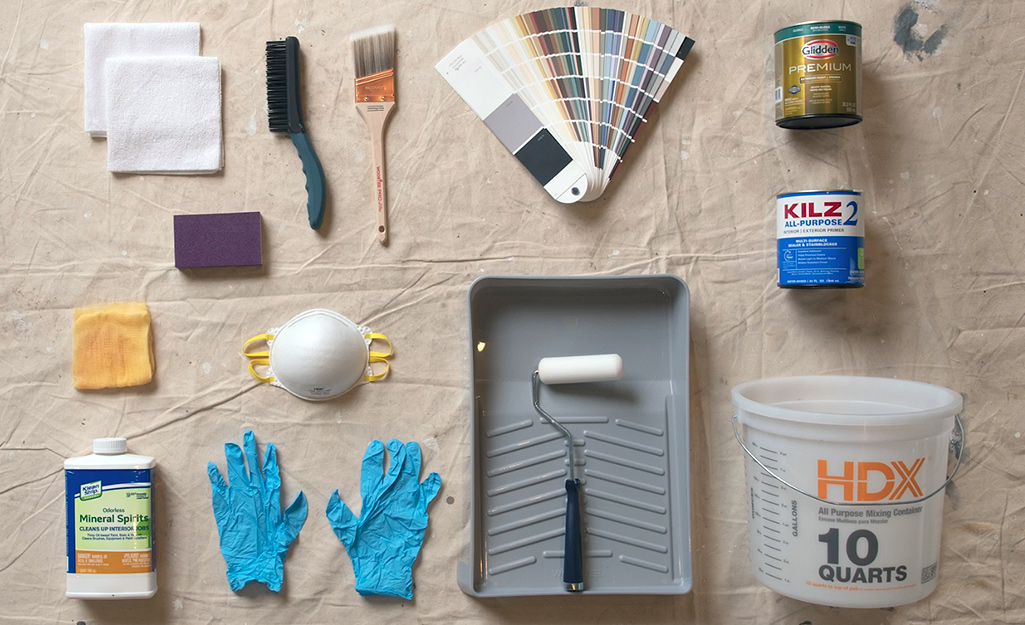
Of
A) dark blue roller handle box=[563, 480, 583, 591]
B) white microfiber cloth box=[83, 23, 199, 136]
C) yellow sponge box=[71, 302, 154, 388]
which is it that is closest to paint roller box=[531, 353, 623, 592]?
dark blue roller handle box=[563, 480, 583, 591]

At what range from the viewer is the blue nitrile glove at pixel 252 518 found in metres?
0.86

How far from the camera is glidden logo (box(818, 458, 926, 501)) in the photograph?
731 mm

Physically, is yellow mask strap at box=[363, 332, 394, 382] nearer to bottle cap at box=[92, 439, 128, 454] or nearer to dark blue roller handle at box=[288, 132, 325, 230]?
dark blue roller handle at box=[288, 132, 325, 230]

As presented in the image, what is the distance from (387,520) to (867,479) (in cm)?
54

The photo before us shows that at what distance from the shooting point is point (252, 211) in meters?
0.87

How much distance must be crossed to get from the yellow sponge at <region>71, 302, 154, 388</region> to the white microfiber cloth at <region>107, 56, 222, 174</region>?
0.58ft

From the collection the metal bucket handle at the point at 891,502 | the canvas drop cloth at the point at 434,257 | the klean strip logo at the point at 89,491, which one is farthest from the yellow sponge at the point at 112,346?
the metal bucket handle at the point at 891,502

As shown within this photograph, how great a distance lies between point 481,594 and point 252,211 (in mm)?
536

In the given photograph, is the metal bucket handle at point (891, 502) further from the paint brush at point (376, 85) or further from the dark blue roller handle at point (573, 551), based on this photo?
the paint brush at point (376, 85)

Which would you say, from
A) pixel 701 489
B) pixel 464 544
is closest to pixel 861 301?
pixel 701 489

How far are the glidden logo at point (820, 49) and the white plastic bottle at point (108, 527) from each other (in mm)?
897

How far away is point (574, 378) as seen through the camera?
814mm

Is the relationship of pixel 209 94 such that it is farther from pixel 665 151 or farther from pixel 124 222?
pixel 665 151

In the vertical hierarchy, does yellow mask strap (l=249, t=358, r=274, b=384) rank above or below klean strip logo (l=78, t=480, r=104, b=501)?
above
